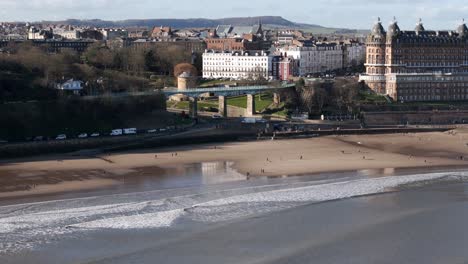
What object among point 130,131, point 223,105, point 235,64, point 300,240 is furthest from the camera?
point 235,64

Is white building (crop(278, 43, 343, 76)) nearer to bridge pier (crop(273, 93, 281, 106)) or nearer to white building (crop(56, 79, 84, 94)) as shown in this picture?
bridge pier (crop(273, 93, 281, 106))

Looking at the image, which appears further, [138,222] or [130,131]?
[130,131]

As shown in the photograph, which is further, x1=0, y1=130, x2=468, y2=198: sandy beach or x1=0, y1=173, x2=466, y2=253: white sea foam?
x1=0, y1=130, x2=468, y2=198: sandy beach

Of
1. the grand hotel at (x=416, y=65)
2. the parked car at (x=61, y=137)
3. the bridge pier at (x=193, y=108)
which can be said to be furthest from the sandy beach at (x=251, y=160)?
the grand hotel at (x=416, y=65)

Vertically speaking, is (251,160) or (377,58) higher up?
(377,58)

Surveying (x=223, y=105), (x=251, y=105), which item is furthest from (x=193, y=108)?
(x=251, y=105)

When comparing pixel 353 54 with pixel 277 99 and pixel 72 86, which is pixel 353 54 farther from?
pixel 72 86

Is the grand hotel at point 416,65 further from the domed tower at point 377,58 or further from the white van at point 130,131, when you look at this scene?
the white van at point 130,131

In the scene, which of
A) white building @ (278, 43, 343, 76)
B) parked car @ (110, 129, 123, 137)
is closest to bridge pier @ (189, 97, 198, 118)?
parked car @ (110, 129, 123, 137)
